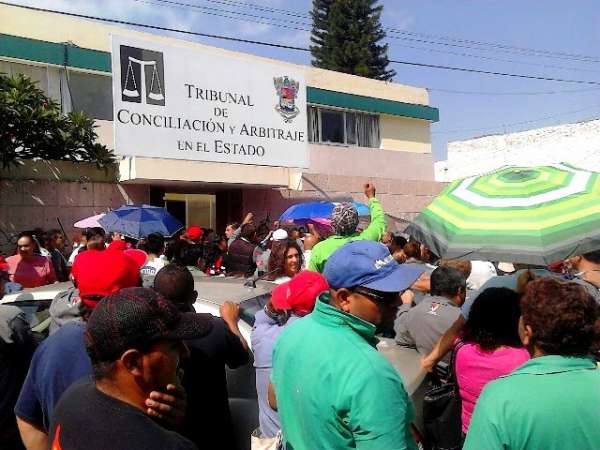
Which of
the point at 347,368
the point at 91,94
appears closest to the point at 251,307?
the point at 347,368

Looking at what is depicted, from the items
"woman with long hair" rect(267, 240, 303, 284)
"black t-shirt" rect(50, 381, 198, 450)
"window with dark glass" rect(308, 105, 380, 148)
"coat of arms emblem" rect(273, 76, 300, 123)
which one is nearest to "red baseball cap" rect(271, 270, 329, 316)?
"black t-shirt" rect(50, 381, 198, 450)

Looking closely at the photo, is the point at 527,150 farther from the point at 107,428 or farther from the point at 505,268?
the point at 107,428

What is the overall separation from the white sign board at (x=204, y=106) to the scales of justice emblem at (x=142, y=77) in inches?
0.7

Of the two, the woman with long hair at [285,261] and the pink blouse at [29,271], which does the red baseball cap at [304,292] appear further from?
the pink blouse at [29,271]

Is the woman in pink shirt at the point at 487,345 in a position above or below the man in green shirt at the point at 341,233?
below

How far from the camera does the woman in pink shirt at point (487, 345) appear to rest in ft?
9.79

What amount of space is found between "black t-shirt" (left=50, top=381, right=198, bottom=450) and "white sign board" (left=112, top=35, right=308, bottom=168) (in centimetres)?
943

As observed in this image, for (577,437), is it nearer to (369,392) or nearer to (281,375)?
(369,392)

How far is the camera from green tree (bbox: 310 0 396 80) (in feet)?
106

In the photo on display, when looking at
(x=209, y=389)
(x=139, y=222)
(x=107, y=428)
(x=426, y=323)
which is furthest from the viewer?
(x=139, y=222)

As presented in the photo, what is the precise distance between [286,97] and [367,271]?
1118cm

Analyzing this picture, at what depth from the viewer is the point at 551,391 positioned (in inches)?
75.1

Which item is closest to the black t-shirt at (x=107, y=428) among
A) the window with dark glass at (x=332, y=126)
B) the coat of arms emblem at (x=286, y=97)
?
the coat of arms emblem at (x=286, y=97)

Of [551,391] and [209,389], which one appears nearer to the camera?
[551,391]
